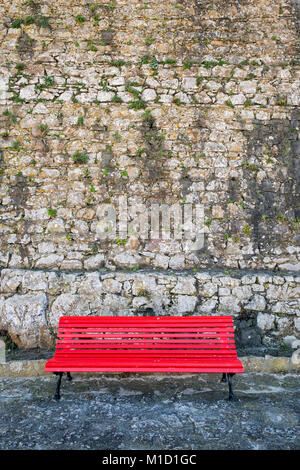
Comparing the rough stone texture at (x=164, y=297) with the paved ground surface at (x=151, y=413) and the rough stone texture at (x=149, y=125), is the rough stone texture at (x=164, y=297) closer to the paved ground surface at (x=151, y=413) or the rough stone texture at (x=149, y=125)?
the rough stone texture at (x=149, y=125)

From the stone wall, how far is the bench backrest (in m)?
0.55

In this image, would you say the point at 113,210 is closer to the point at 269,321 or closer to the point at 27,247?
the point at 27,247

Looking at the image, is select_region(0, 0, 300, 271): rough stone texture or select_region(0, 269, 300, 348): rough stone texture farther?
select_region(0, 0, 300, 271): rough stone texture

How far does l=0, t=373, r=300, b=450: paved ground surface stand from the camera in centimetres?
258

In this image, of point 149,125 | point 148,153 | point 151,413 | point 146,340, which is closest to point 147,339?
point 146,340

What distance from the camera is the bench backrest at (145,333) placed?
3.54 metres

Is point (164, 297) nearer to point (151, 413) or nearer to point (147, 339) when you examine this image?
point (147, 339)

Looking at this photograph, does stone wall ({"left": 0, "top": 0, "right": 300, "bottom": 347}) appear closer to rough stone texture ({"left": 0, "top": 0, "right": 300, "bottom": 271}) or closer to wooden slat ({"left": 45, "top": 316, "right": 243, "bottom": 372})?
rough stone texture ({"left": 0, "top": 0, "right": 300, "bottom": 271})

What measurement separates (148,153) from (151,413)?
3.09 metres

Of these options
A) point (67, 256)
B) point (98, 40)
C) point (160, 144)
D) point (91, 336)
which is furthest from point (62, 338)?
point (98, 40)

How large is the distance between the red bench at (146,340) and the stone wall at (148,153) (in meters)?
0.55

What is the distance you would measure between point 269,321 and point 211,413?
1613mm

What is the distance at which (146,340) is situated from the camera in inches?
142

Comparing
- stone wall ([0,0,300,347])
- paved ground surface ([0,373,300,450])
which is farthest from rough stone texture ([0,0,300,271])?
paved ground surface ([0,373,300,450])
